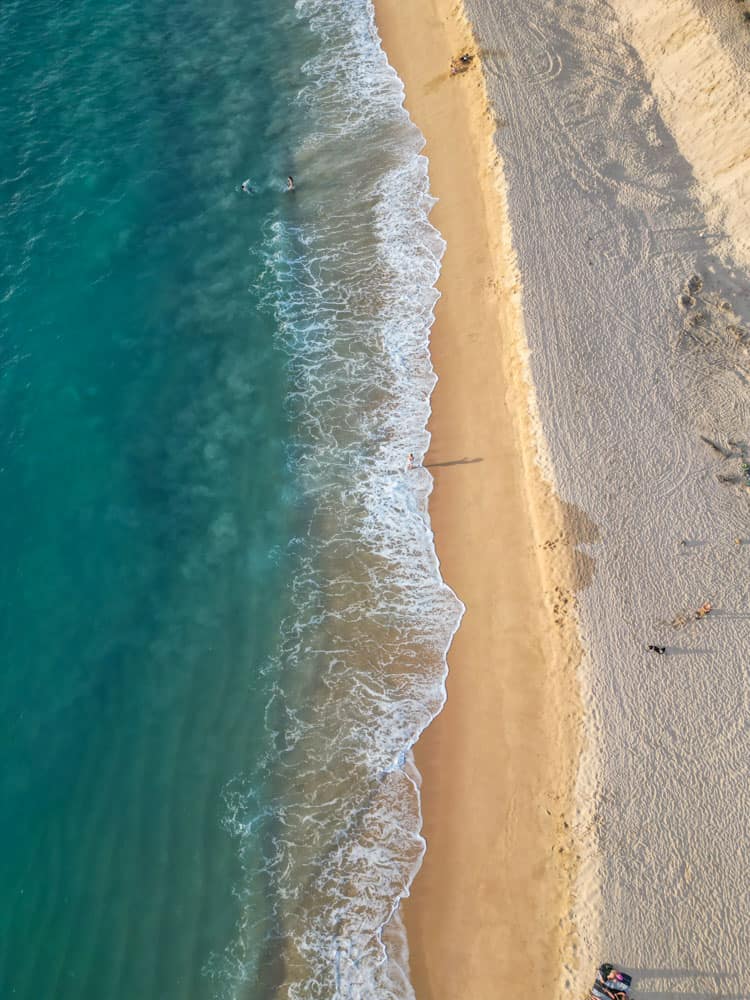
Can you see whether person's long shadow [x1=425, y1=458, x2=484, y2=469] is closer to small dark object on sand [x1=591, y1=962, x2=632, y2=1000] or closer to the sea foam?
the sea foam

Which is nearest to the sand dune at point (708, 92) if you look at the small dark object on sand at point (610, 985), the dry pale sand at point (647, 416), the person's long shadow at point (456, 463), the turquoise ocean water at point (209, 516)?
the dry pale sand at point (647, 416)

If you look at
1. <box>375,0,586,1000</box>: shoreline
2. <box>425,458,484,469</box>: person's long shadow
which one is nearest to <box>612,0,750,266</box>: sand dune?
<box>375,0,586,1000</box>: shoreline

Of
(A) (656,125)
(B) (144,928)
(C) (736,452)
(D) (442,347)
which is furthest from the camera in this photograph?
(A) (656,125)

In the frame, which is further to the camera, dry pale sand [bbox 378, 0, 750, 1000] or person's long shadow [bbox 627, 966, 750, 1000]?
dry pale sand [bbox 378, 0, 750, 1000]

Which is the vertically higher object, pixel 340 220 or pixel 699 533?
pixel 340 220

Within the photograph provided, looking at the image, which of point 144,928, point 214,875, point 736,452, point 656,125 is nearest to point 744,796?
point 736,452

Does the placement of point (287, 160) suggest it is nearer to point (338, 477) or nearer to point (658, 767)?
point (338, 477)

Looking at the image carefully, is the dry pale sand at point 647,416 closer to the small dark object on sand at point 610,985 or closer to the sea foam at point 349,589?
the small dark object on sand at point 610,985
